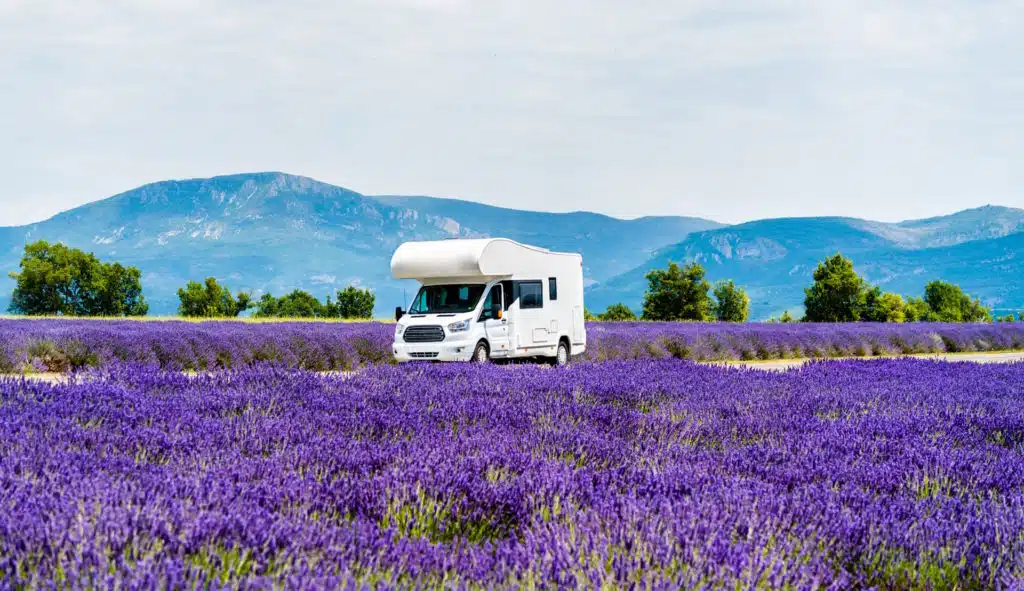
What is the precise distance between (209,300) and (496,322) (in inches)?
1225

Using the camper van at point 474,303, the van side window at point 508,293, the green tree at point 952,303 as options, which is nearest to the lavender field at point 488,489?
the camper van at point 474,303

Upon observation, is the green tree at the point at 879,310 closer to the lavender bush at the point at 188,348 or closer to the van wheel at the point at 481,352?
the lavender bush at the point at 188,348

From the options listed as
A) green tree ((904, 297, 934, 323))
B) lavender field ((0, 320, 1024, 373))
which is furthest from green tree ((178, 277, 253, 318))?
green tree ((904, 297, 934, 323))

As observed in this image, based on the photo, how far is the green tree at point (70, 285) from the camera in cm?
4572

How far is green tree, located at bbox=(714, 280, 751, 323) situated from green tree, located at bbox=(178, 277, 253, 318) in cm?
2538

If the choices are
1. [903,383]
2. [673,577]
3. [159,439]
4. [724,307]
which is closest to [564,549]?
[673,577]

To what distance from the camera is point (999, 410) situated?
5.88 meters

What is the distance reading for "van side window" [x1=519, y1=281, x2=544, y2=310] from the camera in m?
14.8

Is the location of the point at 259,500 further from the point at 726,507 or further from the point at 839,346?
the point at 839,346

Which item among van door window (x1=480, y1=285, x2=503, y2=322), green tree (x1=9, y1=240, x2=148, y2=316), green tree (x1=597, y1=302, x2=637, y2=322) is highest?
green tree (x1=9, y1=240, x2=148, y2=316)

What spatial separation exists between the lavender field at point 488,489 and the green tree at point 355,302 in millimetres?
39382

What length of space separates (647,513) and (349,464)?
4.47ft

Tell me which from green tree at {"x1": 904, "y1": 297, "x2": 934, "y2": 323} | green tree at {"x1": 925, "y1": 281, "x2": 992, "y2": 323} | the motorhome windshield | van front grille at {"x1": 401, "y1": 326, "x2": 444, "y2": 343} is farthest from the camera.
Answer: green tree at {"x1": 925, "y1": 281, "x2": 992, "y2": 323}

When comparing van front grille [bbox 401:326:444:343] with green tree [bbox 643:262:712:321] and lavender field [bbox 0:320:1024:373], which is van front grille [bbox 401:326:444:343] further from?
green tree [bbox 643:262:712:321]
